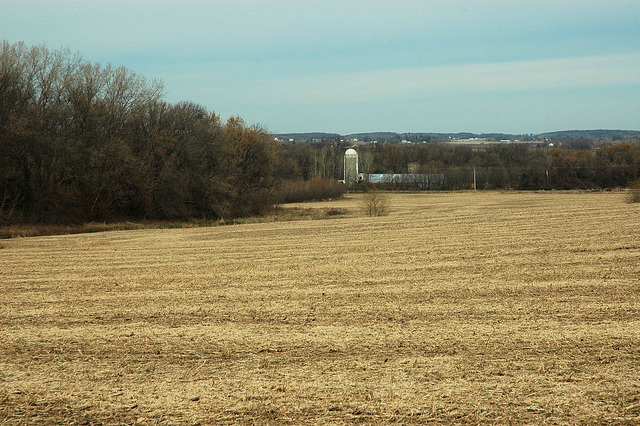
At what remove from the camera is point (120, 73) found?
1876 inches

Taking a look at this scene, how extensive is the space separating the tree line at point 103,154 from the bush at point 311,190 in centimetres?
2400

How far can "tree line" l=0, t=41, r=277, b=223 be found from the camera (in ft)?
133

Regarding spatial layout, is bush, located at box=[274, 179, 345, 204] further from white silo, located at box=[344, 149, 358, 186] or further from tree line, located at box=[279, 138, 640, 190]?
white silo, located at box=[344, 149, 358, 186]

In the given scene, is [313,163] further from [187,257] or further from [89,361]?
[89,361]

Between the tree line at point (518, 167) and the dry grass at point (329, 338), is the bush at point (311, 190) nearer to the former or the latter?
the tree line at point (518, 167)

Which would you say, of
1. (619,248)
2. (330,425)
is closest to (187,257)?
(619,248)

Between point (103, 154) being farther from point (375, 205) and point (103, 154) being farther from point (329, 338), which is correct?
point (329, 338)

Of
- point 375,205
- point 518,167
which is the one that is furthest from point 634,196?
point 518,167

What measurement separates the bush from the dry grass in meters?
57.7

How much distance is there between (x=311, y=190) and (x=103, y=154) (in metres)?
43.0

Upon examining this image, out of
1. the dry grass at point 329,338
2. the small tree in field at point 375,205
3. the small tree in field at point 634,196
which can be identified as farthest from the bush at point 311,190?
the dry grass at point 329,338

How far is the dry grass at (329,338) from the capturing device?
7238mm

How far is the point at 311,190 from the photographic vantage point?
274ft

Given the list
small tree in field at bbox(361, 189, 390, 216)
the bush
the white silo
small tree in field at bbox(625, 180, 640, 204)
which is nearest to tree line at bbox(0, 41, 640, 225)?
small tree in field at bbox(361, 189, 390, 216)
